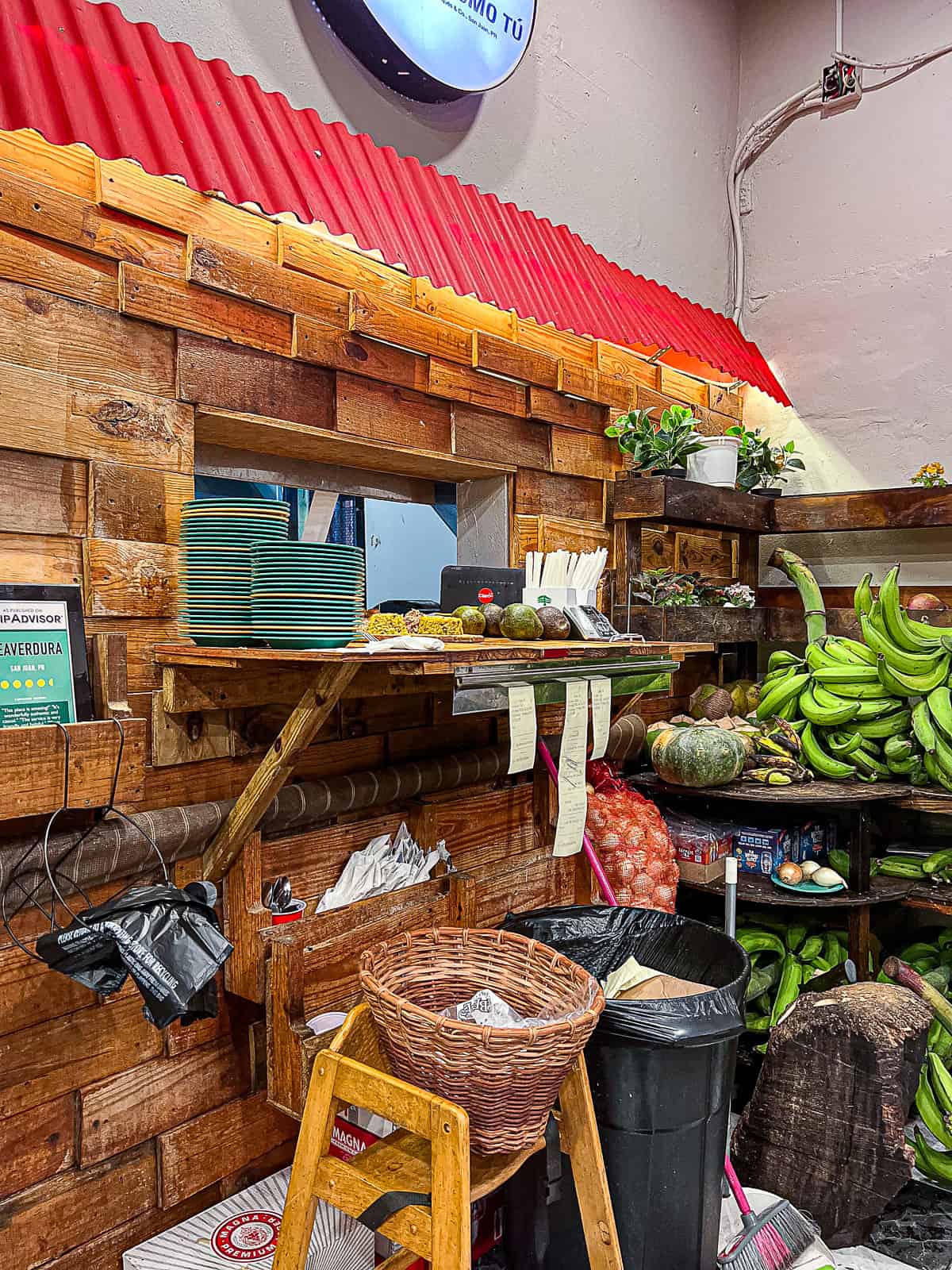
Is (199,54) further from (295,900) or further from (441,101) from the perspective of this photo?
(295,900)

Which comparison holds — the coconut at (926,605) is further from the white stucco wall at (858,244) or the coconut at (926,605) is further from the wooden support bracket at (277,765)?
the wooden support bracket at (277,765)

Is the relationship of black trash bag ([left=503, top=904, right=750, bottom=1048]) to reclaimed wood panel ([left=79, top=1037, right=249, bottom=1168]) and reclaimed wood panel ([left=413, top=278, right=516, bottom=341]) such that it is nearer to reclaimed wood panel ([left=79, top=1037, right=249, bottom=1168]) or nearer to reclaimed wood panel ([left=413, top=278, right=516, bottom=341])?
reclaimed wood panel ([left=79, top=1037, right=249, bottom=1168])

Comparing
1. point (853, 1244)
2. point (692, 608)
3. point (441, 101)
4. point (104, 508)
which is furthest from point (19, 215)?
point (853, 1244)

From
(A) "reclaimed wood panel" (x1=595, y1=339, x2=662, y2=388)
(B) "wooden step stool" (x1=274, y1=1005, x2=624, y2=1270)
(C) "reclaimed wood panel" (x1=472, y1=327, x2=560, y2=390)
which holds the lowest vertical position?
(B) "wooden step stool" (x1=274, y1=1005, x2=624, y2=1270)

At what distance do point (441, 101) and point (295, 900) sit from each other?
2.61 metres

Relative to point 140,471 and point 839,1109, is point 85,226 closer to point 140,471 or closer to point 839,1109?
point 140,471

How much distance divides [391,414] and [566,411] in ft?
2.86

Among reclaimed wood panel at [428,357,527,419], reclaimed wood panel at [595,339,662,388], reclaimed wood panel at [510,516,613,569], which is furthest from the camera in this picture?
reclaimed wood panel at [595,339,662,388]

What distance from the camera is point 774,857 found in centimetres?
348

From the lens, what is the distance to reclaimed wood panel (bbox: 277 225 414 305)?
2.50 metres

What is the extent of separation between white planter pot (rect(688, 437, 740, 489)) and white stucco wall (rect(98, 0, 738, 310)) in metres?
0.93

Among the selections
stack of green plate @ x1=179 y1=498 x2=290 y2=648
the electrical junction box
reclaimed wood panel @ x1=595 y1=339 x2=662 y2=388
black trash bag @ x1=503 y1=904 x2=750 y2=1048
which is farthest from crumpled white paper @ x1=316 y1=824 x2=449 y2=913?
the electrical junction box

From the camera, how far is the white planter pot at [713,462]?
12.3 feet

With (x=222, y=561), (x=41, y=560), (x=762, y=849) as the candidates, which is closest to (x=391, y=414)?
(x=222, y=561)
